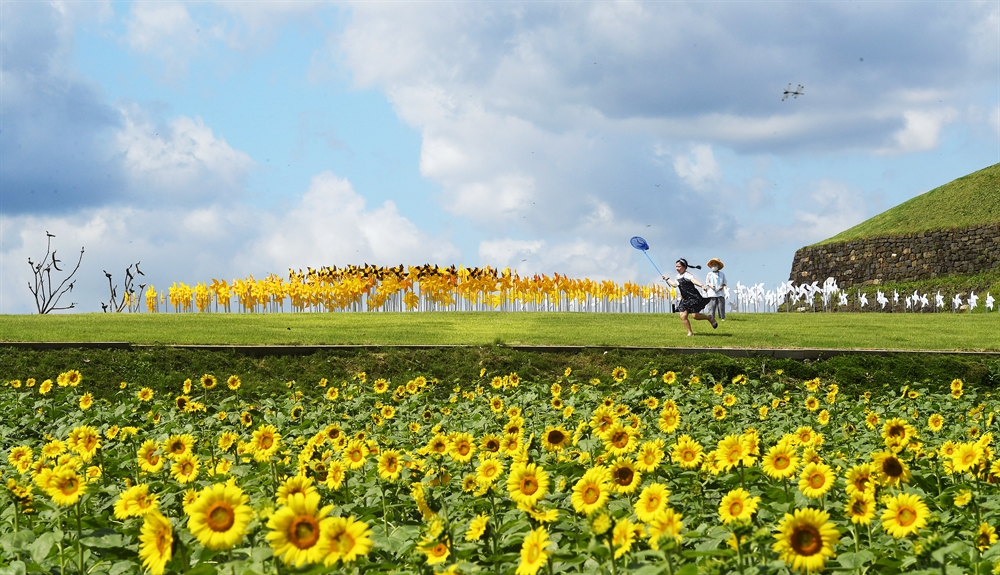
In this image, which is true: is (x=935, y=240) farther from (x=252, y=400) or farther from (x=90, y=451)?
(x=90, y=451)

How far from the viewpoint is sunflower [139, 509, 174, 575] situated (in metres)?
2.55

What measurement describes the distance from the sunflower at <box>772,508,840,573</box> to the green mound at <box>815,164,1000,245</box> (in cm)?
4770

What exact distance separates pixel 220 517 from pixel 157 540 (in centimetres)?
31

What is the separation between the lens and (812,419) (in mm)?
8406

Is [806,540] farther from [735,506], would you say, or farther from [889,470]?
[889,470]

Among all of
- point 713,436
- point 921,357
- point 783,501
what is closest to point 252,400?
point 713,436

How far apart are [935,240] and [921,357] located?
34.2 metres

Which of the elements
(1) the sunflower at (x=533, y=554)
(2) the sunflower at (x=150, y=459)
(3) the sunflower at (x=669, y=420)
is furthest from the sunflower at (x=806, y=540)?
(2) the sunflower at (x=150, y=459)

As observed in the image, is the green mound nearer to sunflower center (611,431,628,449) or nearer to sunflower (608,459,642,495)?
sunflower center (611,431,628,449)

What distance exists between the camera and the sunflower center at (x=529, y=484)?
3514mm

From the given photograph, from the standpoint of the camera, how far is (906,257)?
148ft

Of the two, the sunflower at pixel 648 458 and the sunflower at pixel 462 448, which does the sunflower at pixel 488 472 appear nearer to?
the sunflower at pixel 462 448

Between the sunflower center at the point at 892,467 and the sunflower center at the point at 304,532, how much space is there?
8.22 ft

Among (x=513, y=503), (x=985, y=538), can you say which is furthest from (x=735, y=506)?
(x=513, y=503)
